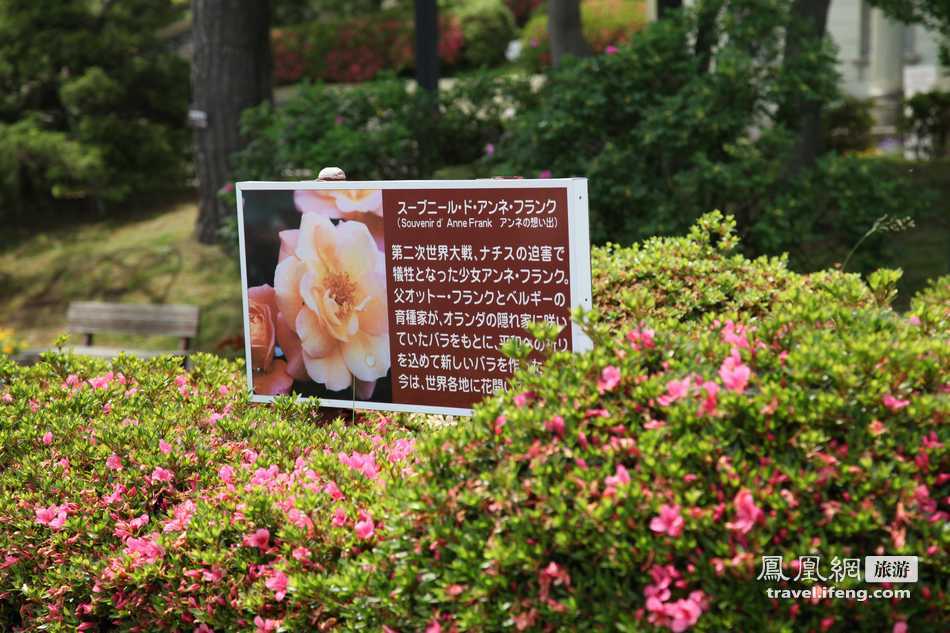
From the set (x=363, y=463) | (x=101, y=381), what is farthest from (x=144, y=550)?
(x=101, y=381)

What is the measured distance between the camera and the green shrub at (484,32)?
24094 mm

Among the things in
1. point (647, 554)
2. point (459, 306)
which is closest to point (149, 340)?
point (459, 306)

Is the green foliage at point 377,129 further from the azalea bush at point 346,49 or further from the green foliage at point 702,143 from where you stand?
the azalea bush at point 346,49

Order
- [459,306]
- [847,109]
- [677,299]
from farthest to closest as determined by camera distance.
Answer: [847,109], [677,299], [459,306]

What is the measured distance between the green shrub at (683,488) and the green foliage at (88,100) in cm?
1090

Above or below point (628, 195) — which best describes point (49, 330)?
below

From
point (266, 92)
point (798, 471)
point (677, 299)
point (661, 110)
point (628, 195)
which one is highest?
point (266, 92)

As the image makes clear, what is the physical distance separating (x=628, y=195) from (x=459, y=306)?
12.6 ft

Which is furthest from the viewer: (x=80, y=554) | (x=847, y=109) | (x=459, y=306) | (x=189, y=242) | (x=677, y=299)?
(x=847, y=109)

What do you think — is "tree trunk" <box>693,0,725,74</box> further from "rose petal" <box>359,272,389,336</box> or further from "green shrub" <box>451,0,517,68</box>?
"green shrub" <box>451,0,517,68</box>

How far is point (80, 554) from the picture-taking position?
3.57 m

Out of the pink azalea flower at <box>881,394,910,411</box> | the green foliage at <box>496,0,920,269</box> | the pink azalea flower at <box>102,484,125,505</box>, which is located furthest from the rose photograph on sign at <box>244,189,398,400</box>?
the green foliage at <box>496,0,920,269</box>

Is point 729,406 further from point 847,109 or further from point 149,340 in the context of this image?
point 847,109

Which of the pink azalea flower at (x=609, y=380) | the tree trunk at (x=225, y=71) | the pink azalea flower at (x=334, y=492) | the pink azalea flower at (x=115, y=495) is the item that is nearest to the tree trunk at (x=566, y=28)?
the tree trunk at (x=225, y=71)
